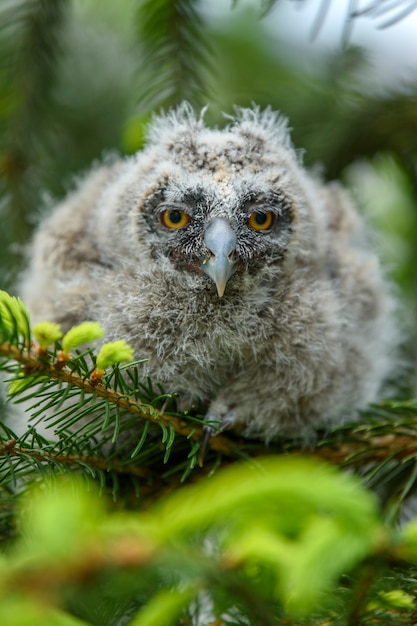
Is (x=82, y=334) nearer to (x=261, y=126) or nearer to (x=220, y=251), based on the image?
(x=220, y=251)

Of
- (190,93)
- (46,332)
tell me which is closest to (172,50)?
(190,93)

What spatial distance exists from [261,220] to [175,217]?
0.87 feet

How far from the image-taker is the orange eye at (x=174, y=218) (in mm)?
2039

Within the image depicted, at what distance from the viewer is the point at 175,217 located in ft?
6.74

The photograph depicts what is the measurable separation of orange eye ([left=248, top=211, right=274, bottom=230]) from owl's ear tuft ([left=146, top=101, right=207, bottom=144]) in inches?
14.0

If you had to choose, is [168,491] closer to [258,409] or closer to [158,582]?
[258,409]

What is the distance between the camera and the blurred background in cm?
258

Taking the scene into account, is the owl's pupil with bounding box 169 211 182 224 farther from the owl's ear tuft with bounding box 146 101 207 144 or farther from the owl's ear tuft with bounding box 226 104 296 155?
the owl's ear tuft with bounding box 226 104 296 155

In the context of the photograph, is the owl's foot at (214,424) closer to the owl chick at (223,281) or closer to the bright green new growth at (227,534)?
the owl chick at (223,281)

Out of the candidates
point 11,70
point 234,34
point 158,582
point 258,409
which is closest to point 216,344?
point 258,409

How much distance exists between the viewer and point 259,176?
2086 millimetres

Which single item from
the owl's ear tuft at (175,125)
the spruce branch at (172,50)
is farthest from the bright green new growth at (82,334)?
the spruce branch at (172,50)

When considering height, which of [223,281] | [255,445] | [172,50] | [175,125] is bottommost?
[255,445]

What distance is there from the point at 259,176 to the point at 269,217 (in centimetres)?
13
